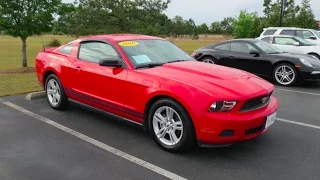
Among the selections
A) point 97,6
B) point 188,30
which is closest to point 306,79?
point 97,6

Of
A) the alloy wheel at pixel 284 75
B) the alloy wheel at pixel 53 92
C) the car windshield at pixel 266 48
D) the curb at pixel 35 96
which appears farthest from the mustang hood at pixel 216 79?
the car windshield at pixel 266 48

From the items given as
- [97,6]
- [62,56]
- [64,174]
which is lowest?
[64,174]

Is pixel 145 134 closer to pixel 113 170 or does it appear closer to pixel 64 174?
pixel 113 170

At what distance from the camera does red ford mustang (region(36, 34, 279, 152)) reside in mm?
3672

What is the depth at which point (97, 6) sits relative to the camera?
64.6 feet

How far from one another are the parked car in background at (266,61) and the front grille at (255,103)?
16.4ft

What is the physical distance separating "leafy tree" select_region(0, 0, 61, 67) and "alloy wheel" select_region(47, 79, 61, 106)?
758cm

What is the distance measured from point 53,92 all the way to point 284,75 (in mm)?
6245

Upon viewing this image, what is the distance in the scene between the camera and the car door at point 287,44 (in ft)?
39.4

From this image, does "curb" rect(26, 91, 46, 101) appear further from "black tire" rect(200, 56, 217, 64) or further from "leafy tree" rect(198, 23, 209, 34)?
"leafy tree" rect(198, 23, 209, 34)

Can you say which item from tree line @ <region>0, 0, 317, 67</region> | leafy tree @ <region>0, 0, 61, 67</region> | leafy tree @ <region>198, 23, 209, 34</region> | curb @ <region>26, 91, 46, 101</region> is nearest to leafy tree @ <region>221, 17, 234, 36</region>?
leafy tree @ <region>198, 23, 209, 34</region>

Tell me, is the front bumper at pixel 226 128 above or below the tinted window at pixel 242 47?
below

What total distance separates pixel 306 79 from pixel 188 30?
8369 centimetres

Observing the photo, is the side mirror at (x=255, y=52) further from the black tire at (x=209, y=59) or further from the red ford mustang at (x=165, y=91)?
the red ford mustang at (x=165, y=91)
